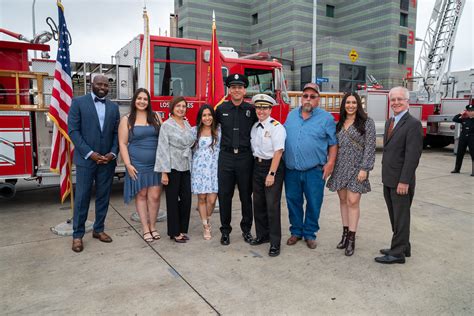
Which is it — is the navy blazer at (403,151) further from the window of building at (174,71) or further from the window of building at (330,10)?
the window of building at (330,10)

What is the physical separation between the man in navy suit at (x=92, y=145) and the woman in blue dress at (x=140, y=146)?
0.54ft

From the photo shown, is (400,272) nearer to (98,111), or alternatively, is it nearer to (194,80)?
(98,111)

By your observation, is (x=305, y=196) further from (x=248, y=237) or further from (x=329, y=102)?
(x=329, y=102)

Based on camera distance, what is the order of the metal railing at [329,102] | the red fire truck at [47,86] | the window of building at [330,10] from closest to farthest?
the red fire truck at [47,86] → the metal railing at [329,102] → the window of building at [330,10]

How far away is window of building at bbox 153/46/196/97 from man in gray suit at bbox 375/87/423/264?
3668 mm

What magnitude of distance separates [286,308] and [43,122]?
4.62m

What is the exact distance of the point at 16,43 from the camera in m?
5.95

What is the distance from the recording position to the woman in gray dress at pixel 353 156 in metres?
3.81

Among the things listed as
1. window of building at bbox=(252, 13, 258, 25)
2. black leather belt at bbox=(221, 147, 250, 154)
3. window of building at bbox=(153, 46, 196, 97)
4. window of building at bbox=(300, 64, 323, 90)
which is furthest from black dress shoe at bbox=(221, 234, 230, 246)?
window of building at bbox=(252, 13, 258, 25)

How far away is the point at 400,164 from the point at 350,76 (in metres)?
25.1

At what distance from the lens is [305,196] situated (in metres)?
4.11

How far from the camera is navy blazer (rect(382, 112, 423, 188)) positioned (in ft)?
11.4

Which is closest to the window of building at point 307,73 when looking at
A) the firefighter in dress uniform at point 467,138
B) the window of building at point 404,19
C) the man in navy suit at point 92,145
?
the window of building at point 404,19

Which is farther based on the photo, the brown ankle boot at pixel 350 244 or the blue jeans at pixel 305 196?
the blue jeans at pixel 305 196
